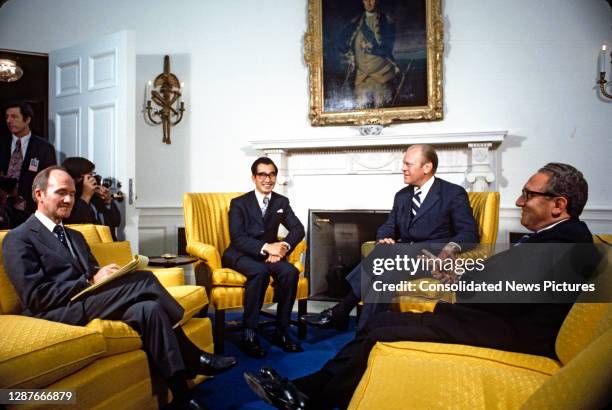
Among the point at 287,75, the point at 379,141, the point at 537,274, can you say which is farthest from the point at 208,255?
the point at 287,75

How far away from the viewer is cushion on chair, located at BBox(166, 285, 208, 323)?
231 centimetres

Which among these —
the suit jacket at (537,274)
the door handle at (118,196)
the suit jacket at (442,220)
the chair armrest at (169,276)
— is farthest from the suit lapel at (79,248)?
the suit jacket at (442,220)

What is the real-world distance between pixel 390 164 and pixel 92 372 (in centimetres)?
Answer: 307

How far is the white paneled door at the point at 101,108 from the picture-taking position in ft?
12.5

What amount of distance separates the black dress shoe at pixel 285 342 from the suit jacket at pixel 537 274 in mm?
1306

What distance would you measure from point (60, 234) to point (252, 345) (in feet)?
4.20

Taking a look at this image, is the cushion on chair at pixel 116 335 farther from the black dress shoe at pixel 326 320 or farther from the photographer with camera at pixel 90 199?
the photographer with camera at pixel 90 199

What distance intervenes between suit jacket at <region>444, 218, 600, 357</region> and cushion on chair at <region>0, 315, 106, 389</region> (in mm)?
1372

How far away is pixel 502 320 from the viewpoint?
1.64 meters

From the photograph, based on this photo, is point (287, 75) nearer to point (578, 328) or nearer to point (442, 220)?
point (442, 220)

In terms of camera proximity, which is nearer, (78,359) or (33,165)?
(78,359)

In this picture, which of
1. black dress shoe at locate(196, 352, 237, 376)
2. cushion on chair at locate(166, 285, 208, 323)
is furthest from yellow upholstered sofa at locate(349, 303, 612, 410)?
cushion on chair at locate(166, 285, 208, 323)

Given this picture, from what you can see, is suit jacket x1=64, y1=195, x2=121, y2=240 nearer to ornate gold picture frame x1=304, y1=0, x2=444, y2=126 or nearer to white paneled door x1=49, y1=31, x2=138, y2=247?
white paneled door x1=49, y1=31, x2=138, y2=247

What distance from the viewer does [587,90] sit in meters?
3.79
